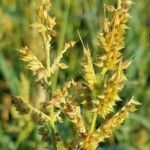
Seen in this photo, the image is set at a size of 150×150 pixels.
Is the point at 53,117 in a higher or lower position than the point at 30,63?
lower

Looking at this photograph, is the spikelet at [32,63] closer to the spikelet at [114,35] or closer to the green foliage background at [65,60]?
the spikelet at [114,35]

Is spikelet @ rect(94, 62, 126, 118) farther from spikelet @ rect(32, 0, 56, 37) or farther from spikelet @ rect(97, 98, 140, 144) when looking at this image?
spikelet @ rect(32, 0, 56, 37)

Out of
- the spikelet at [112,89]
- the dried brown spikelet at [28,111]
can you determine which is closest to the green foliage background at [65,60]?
the dried brown spikelet at [28,111]

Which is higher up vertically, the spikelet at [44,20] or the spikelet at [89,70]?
the spikelet at [44,20]

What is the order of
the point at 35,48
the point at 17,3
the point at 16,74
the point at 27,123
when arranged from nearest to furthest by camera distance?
the point at 27,123
the point at 35,48
the point at 16,74
the point at 17,3

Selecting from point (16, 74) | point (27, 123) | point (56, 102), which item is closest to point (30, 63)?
point (56, 102)

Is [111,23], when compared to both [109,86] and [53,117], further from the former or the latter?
[53,117]

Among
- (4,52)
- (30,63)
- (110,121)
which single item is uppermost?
(30,63)
